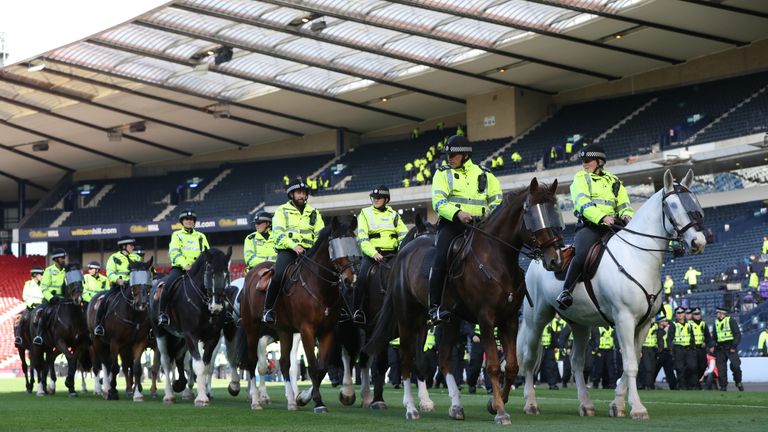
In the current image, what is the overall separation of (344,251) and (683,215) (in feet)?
14.3

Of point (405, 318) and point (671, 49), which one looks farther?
point (671, 49)

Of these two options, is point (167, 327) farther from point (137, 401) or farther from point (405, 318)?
point (405, 318)

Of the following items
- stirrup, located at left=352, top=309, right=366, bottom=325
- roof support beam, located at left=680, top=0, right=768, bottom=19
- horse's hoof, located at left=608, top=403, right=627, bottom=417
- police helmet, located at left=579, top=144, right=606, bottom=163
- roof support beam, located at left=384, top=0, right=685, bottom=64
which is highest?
roof support beam, located at left=384, top=0, right=685, bottom=64

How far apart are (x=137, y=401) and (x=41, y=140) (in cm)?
4713

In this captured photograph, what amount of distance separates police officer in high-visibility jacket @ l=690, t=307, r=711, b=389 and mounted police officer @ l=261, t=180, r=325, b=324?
12.5 m

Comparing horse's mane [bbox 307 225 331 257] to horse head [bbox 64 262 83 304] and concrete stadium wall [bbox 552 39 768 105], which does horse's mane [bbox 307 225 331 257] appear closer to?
horse head [bbox 64 262 83 304]

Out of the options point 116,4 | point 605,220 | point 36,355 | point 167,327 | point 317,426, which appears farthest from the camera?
point 116,4

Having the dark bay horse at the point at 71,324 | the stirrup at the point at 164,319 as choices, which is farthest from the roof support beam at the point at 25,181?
the stirrup at the point at 164,319

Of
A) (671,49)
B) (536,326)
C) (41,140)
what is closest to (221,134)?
(41,140)

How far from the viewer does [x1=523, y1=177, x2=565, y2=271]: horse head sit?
12.1 metres

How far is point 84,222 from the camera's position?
66688 millimetres

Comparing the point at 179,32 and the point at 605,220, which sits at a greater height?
the point at 179,32

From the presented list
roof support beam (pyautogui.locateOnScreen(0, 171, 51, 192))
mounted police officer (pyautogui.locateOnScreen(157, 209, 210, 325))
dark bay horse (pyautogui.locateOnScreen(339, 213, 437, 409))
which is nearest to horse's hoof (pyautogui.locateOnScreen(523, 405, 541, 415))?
dark bay horse (pyautogui.locateOnScreen(339, 213, 437, 409))

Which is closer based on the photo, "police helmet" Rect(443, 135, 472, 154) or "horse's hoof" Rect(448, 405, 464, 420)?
"horse's hoof" Rect(448, 405, 464, 420)
